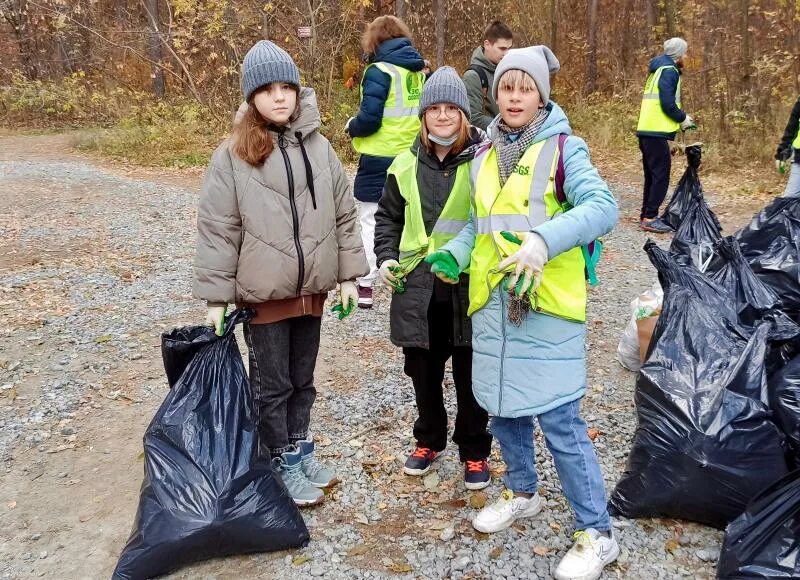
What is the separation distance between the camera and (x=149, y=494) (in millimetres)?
2396

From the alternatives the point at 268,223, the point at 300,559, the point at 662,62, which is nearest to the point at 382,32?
the point at 268,223

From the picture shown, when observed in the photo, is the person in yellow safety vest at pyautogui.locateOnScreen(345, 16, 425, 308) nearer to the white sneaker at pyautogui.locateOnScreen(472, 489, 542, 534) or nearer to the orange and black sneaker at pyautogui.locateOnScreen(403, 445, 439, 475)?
the orange and black sneaker at pyautogui.locateOnScreen(403, 445, 439, 475)

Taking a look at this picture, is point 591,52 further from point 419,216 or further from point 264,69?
point 264,69

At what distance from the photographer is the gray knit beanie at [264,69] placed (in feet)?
8.11

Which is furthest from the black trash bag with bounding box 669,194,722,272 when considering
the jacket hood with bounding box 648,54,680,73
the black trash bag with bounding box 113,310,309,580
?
the jacket hood with bounding box 648,54,680,73

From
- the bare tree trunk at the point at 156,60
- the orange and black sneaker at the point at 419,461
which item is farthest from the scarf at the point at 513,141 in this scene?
the bare tree trunk at the point at 156,60

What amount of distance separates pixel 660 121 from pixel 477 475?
5.41 m

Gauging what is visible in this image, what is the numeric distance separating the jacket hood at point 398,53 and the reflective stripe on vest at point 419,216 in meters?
2.05

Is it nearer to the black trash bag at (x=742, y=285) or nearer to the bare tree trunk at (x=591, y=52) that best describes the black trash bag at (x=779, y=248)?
the black trash bag at (x=742, y=285)

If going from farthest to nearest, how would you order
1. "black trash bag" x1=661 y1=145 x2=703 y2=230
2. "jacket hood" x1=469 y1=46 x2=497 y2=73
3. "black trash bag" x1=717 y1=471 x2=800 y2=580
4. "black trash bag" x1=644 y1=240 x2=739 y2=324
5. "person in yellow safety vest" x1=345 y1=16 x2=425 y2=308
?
"jacket hood" x1=469 y1=46 x2=497 y2=73, "person in yellow safety vest" x1=345 y1=16 x2=425 y2=308, "black trash bag" x1=661 y1=145 x2=703 y2=230, "black trash bag" x1=644 y1=240 x2=739 y2=324, "black trash bag" x1=717 y1=471 x2=800 y2=580

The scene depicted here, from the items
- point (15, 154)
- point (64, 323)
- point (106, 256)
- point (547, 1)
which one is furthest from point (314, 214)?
point (547, 1)

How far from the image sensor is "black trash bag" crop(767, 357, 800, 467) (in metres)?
2.46

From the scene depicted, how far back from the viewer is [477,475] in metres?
2.92

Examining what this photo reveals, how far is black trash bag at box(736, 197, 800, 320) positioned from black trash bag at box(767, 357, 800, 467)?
1154mm
